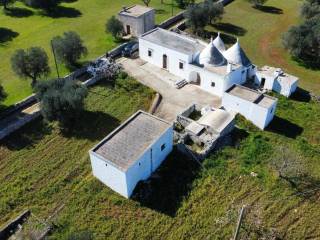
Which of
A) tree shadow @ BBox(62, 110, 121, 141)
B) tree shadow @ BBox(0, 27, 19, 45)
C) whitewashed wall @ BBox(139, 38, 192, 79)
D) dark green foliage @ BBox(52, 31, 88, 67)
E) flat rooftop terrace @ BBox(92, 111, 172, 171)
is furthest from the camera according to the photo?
tree shadow @ BBox(0, 27, 19, 45)

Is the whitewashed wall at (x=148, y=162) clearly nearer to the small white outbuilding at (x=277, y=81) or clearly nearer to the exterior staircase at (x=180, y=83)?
the exterior staircase at (x=180, y=83)

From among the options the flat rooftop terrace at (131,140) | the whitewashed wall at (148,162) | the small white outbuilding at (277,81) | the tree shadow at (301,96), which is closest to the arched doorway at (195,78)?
the small white outbuilding at (277,81)

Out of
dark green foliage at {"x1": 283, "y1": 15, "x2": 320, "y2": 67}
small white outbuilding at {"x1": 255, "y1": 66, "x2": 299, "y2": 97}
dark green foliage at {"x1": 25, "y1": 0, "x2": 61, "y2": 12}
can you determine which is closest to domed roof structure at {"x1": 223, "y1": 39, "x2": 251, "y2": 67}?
small white outbuilding at {"x1": 255, "y1": 66, "x2": 299, "y2": 97}

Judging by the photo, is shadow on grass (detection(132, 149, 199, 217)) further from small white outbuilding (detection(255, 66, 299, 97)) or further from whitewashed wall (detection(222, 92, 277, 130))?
small white outbuilding (detection(255, 66, 299, 97))

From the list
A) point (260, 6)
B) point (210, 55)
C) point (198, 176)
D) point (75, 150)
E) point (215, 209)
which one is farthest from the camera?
point (260, 6)

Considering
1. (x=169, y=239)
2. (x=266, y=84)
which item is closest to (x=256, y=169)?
(x=169, y=239)

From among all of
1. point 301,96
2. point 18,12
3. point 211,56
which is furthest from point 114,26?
point 301,96

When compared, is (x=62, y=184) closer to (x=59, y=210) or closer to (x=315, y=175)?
(x=59, y=210)
